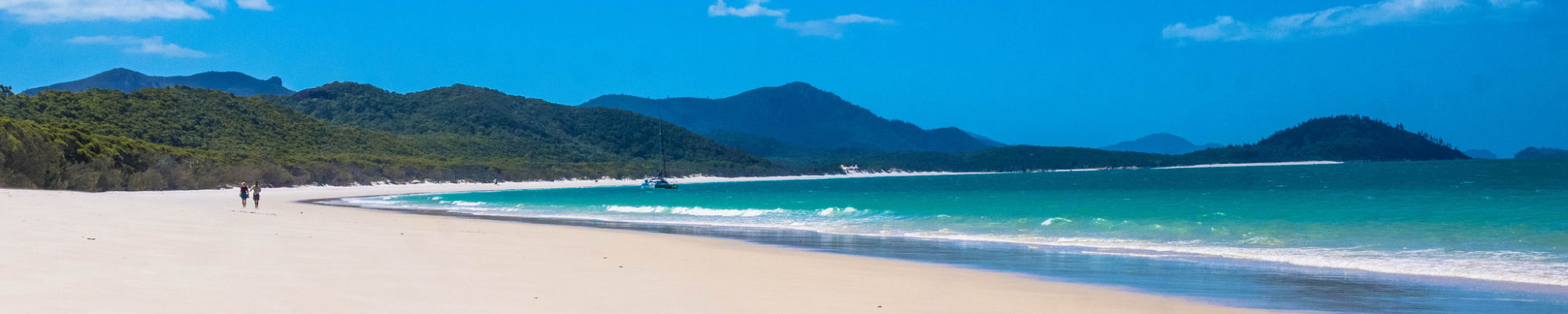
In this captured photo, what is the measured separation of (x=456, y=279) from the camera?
396 inches

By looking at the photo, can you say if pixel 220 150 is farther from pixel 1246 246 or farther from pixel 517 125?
pixel 1246 246

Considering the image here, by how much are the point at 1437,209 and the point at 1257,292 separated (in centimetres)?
2353

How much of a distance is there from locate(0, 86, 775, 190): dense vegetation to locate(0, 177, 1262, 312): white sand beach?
3226 centimetres

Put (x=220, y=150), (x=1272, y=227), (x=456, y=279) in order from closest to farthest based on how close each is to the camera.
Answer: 1. (x=456, y=279)
2. (x=1272, y=227)
3. (x=220, y=150)

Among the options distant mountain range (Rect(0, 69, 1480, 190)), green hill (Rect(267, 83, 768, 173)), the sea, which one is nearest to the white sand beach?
the sea

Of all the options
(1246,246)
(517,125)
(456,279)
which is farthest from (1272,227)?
(517,125)

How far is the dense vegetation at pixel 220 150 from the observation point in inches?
1825

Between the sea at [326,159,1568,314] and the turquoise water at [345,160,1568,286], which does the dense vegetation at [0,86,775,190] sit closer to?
the turquoise water at [345,160,1568,286]

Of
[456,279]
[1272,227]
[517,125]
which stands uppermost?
[517,125]

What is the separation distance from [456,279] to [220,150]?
266 feet

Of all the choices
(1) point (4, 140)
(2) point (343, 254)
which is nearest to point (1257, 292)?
(2) point (343, 254)

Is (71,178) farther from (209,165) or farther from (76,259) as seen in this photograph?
(76,259)

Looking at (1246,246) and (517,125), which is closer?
(1246,246)

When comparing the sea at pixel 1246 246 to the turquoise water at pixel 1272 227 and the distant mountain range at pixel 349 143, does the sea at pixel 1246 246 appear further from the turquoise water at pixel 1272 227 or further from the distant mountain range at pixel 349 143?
the distant mountain range at pixel 349 143
